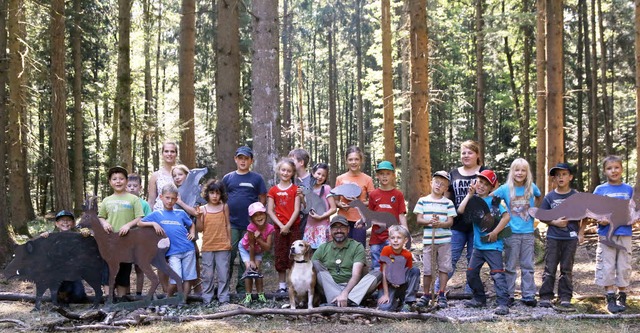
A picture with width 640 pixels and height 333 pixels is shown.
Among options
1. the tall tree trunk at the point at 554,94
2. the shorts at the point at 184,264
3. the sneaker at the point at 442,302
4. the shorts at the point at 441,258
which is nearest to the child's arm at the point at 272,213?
the shorts at the point at 184,264

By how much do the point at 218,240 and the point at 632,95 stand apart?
29.6m

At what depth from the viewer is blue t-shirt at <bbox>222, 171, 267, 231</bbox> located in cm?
730

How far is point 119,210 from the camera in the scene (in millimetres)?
6852

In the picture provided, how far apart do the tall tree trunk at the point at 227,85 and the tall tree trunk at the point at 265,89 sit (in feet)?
7.25

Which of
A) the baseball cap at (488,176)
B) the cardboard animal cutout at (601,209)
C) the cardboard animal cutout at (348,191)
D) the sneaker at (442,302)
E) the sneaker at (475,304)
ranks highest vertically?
the baseball cap at (488,176)

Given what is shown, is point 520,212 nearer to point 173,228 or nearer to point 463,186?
point 463,186

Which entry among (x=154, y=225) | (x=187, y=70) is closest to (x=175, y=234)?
(x=154, y=225)

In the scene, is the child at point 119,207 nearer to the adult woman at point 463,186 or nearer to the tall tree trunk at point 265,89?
the tall tree trunk at point 265,89

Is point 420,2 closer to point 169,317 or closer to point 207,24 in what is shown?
point 169,317

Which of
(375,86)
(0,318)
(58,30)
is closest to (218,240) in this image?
(0,318)

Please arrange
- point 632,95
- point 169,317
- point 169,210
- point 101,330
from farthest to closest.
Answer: point 632,95 → point 169,210 → point 169,317 → point 101,330

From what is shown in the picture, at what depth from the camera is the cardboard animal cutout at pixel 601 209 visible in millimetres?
6203

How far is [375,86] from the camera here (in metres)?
25.7

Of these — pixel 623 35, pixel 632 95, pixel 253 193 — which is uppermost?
pixel 623 35
